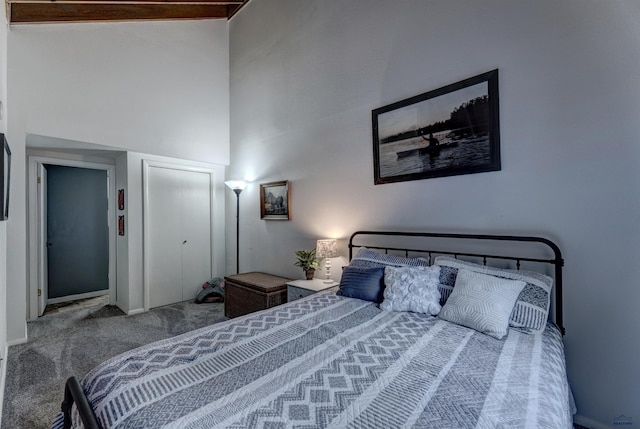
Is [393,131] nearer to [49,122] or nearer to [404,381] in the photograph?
[404,381]

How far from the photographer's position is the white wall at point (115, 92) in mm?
3064

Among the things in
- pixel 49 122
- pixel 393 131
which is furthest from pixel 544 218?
pixel 49 122

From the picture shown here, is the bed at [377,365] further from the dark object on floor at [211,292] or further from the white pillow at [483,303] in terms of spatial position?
the dark object on floor at [211,292]

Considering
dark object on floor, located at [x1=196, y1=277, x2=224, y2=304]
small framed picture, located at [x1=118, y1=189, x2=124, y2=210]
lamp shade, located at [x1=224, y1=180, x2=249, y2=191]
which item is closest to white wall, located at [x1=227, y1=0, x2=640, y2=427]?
lamp shade, located at [x1=224, y1=180, x2=249, y2=191]

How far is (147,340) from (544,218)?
369 centimetres

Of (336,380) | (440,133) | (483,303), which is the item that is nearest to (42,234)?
(336,380)

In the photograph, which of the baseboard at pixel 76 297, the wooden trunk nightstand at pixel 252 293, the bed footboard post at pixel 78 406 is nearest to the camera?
the bed footboard post at pixel 78 406

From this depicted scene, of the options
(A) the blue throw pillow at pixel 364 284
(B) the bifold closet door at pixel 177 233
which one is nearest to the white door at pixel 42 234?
(B) the bifold closet door at pixel 177 233

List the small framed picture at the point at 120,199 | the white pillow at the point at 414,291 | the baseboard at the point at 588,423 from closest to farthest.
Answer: the baseboard at the point at 588,423 < the white pillow at the point at 414,291 < the small framed picture at the point at 120,199

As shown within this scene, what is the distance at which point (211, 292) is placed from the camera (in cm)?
439

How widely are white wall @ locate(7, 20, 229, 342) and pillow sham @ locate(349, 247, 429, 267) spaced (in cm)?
311

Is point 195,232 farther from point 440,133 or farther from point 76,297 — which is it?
point 440,133

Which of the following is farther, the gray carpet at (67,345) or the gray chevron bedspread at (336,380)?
the gray carpet at (67,345)

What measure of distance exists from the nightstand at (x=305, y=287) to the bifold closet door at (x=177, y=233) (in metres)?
2.09
